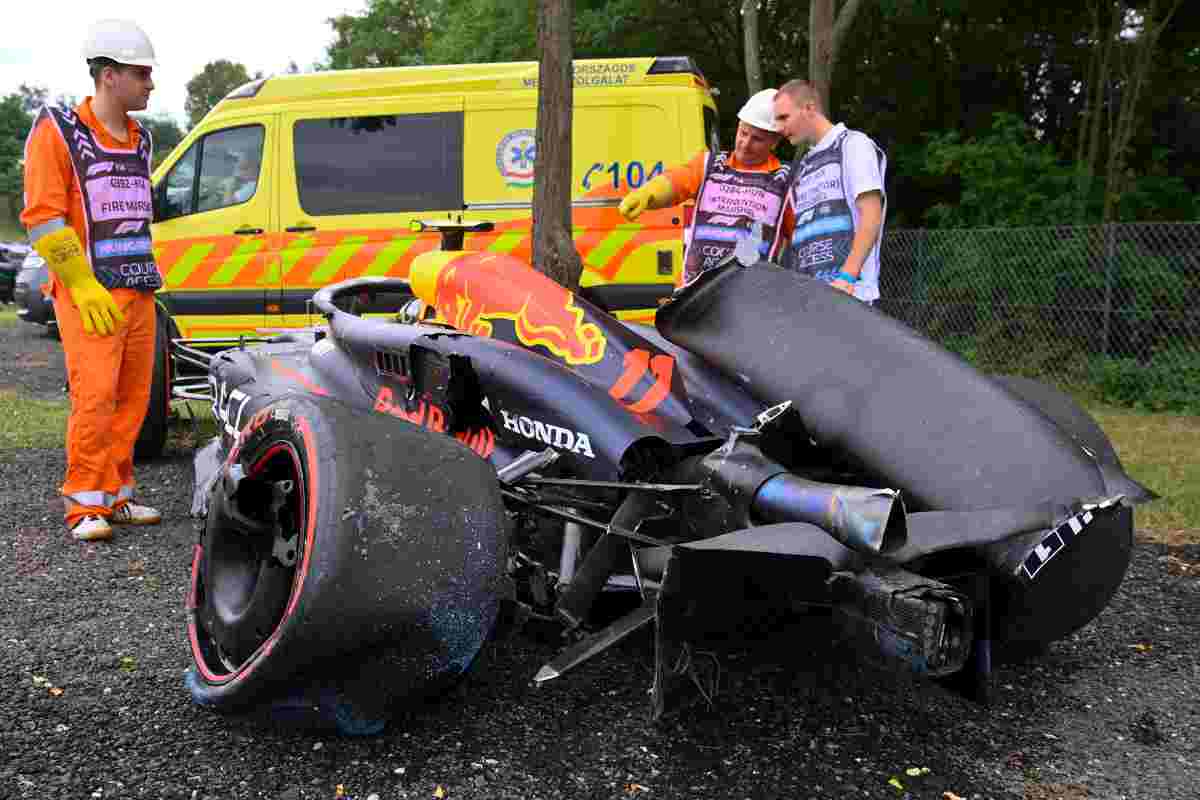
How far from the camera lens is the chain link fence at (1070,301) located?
9.28 m

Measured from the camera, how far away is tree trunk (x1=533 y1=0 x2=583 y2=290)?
20.9 ft

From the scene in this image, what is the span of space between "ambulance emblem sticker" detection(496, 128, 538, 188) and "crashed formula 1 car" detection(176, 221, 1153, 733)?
15.9 ft

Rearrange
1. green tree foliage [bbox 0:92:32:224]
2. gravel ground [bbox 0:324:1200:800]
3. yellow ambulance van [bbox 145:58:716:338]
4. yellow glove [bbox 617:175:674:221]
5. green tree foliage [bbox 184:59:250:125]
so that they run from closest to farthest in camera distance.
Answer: gravel ground [bbox 0:324:1200:800]
yellow glove [bbox 617:175:674:221]
yellow ambulance van [bbox 145:58:716:338]
green tree foliage [bbox 0:92:32:224]
green tree foliage [bbox 184:59:250:125]

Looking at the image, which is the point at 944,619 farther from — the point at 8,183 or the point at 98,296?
the point at 8,183

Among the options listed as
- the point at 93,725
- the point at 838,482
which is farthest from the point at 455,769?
the point at 838,482

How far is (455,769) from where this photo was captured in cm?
229

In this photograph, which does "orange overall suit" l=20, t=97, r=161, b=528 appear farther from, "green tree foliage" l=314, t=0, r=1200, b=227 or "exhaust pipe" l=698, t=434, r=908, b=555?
"green tree foliage" l=314, t=0, r=1200, b=227

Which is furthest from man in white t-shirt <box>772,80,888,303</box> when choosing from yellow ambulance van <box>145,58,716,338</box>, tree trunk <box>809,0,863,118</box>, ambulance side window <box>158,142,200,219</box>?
tree trunk <box>809,0,863,118</box>

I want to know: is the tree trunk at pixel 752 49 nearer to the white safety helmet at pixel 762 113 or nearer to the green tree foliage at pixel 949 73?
the green tree foliage at pixel 949 73

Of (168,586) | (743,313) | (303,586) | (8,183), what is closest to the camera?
(303,586)

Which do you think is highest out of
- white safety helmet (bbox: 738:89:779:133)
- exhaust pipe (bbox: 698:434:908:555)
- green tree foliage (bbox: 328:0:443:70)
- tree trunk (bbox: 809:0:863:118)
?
green tree foliage (bbox: 328:0:443:70)

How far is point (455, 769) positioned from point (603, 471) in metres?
0.72

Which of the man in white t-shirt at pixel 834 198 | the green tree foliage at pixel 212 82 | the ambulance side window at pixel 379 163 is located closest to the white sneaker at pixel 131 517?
the man in white t-shirt at pixel 834 198

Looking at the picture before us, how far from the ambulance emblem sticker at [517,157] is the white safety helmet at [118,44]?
11.7 ft
